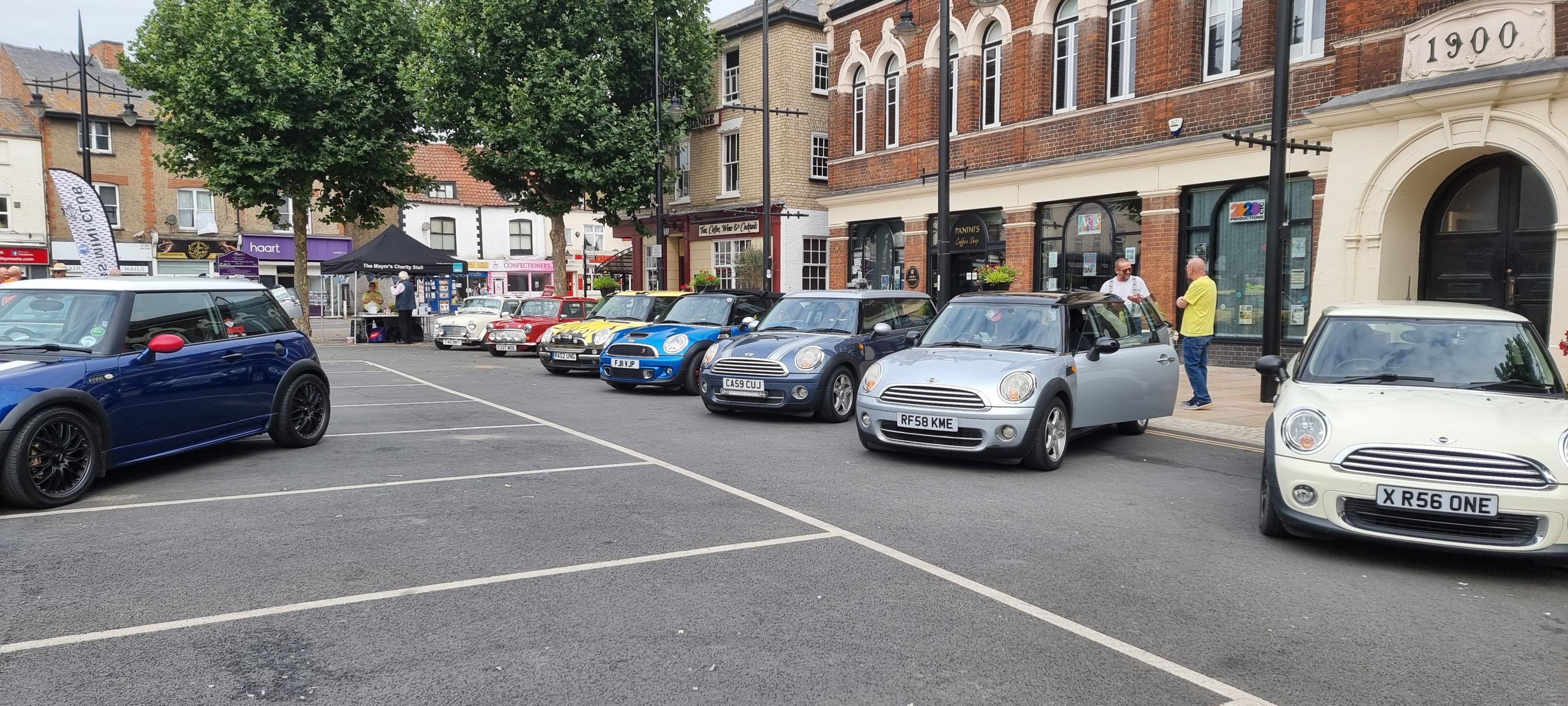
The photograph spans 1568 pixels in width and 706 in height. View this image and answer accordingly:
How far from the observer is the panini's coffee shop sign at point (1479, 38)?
1200 centimetres

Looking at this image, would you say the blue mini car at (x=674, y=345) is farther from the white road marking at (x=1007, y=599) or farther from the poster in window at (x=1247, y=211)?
the poster in window at (x=1247, y=211)

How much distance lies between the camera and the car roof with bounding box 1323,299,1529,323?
20.2ft

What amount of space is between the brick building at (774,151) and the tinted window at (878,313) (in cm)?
1449

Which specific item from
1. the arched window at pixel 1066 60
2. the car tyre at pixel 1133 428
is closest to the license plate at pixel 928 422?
the car tyre at pixel 1133 428

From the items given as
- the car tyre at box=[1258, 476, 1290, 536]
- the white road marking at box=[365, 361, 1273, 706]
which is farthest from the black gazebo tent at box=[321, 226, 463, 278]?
the car tyre at box=[1258, 476, 1290, 536]

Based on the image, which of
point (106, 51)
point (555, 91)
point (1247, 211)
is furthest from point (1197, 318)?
point (106, 51)

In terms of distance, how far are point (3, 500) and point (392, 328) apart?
22.0 m

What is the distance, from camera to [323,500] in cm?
649

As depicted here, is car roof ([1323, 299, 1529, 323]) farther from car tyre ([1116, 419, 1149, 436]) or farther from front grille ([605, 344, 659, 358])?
front grille ([605, 344, 659, 358])

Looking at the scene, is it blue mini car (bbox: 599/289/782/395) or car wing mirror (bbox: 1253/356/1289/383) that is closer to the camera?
car wing mirror (bbox: 1253/356/1289/383)

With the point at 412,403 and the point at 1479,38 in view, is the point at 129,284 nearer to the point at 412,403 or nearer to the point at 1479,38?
the point at 412,403

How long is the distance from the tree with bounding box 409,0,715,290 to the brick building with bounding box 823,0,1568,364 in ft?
17.8

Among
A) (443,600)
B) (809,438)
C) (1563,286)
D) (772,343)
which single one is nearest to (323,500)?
(443,600)

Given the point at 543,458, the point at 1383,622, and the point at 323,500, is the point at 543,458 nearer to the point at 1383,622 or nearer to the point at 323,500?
the point at 323,500
